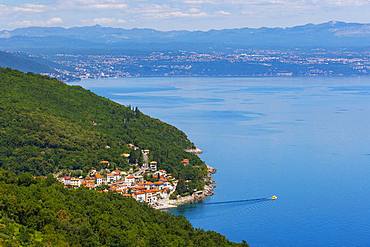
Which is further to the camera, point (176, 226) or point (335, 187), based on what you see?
point (335, 187)

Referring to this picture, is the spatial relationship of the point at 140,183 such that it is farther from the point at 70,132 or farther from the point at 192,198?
the point at 70,132

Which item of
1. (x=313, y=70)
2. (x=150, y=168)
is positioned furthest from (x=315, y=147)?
(x=313, y=70)

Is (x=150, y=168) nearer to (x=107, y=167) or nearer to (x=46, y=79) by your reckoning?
(x=107, y=167)

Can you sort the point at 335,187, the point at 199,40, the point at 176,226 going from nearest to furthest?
1. the point at 176,226
2. the point at 335,187
3. the point at 199,40

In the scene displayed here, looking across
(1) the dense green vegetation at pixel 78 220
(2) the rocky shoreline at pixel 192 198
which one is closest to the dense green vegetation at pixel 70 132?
(2) the rocky shoreline at pixel 192 198

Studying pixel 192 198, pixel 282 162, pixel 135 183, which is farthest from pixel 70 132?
pixel 282 162
